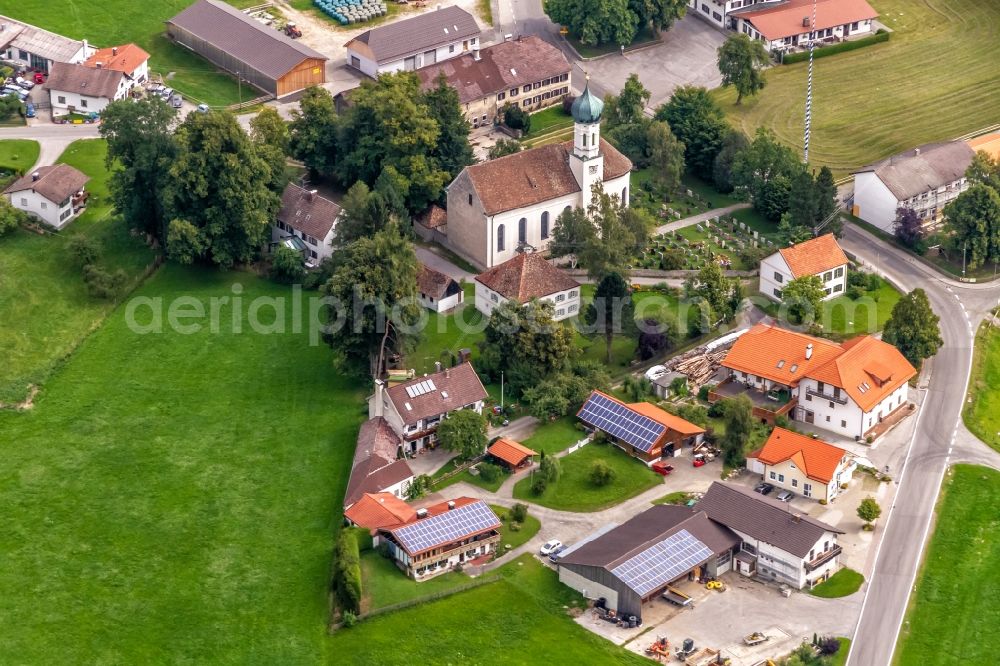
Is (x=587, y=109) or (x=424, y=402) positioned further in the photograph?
(x=587, y=109)

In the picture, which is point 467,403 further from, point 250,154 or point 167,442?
point 250,154

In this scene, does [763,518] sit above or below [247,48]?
below

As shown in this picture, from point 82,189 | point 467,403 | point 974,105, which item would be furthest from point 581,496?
point 974,105

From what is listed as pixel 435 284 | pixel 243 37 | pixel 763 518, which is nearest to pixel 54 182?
pixel 243 37

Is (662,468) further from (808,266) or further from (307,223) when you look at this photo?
(307,223)

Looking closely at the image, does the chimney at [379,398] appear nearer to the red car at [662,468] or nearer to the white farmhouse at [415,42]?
the red car at [662,468]

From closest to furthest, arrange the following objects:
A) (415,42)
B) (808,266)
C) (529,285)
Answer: (529,285)
(808,266)
(415,42)

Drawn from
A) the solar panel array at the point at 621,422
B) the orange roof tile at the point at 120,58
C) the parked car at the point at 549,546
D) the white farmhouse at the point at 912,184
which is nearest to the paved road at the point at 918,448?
the white farmhouse at the point at 912,184

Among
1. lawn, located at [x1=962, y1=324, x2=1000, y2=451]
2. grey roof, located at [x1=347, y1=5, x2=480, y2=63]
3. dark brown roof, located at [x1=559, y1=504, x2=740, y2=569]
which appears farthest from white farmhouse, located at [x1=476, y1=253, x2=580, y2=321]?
grey roof, located at [x1=347, y1=5, x2=480, y2=63]
